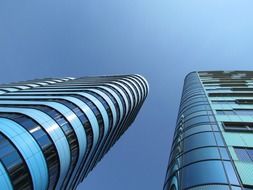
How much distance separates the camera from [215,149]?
54.7ft

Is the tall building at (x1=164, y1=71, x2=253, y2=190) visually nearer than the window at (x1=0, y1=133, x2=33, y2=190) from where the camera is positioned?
Yes

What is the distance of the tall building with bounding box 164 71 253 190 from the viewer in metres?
13.7

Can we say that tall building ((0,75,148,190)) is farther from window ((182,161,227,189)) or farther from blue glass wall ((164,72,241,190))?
window ((182,161,227,189))

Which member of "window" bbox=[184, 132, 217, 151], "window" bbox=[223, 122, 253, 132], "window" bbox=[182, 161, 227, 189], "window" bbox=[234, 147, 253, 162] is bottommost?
"window" bbox=[182, 161, 227, 189]

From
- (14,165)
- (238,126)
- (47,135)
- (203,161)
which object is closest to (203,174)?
(203,161)

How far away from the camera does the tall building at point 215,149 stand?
13.7 m

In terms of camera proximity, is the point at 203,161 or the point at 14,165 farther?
the point at 14,165

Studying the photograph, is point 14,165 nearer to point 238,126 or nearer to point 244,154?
point 244,154

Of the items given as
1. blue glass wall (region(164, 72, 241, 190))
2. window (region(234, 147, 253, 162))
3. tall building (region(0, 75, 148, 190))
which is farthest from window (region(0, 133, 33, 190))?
window (region(234, 147, 253, 162))

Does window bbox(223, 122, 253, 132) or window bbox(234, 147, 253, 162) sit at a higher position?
window bbox(223, 122, 253, 132)

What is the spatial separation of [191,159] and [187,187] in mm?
2865

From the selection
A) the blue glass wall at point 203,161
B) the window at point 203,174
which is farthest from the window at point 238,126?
the window at point 203,174

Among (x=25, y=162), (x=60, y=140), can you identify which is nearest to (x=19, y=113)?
(x=60, y=140)

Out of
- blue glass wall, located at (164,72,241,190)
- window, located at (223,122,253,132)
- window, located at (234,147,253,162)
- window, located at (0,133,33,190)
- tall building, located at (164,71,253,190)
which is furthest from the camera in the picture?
window, located at (0,133,33,190)
